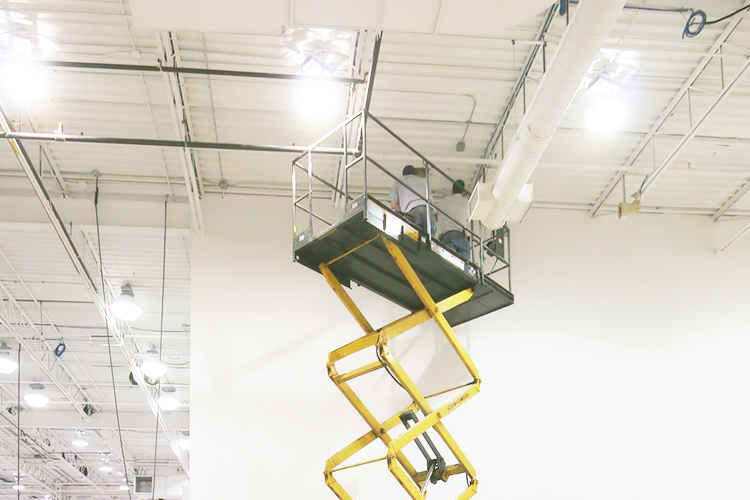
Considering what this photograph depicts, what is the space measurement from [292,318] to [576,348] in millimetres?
5957

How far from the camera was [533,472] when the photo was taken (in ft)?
46.2

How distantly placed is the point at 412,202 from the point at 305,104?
9.18 feet

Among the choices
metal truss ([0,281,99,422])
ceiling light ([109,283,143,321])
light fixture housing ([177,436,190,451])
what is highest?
metal truss ([0,281,99,422])

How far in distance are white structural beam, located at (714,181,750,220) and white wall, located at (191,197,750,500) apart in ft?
3.22

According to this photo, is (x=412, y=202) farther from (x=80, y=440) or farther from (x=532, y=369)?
(x=80, y=440)

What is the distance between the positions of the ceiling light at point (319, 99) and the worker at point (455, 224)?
8.88 ft

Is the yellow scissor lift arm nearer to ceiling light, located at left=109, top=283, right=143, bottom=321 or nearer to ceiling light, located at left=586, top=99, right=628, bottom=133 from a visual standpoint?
ceiling light, located at left=586, top=99, right=628, bottom=133

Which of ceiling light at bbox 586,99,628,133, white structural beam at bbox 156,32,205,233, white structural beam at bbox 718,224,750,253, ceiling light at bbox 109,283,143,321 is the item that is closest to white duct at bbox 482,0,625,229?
ceiling light at bbox 586,99,628,133

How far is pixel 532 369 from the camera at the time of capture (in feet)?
48.6

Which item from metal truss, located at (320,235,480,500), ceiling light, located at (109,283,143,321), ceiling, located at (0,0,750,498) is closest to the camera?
metal truss, located at (320,235,480,500)

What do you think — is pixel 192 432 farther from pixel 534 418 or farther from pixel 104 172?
pixel 534 418

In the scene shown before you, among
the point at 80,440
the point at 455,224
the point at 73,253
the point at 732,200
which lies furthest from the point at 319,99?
the point at 80,440

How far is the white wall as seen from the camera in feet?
45.4

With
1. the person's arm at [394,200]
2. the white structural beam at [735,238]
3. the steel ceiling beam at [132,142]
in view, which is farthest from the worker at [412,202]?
the white structural beam at [735,238]
